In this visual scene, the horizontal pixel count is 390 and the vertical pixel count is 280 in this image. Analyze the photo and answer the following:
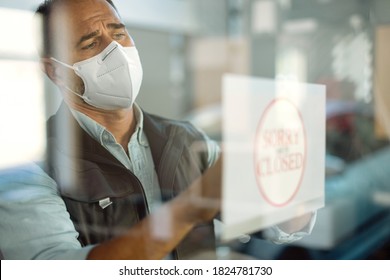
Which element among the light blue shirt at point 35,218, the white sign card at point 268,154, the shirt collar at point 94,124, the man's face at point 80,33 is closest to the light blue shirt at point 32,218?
the light blue shirt at point 35,218

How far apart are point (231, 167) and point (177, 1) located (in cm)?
55

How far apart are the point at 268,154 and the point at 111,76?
1.76ft

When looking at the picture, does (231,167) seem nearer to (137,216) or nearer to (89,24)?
(137,216)

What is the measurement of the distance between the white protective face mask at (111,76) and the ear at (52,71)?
0.05ft

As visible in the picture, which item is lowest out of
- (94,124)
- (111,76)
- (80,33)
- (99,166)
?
(99,166)

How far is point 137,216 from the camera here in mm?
1187

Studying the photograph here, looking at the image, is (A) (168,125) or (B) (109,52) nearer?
(B) (109,52)

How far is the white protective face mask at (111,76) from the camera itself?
1.13 m

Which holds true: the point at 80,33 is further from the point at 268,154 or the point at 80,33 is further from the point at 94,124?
the point at 268,154

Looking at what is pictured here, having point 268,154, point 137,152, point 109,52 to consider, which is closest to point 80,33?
point 109,52

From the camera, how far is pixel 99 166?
1.17 metres

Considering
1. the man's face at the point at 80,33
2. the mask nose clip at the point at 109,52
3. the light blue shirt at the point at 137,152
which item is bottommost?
the light blue shirt at the point at 137,152

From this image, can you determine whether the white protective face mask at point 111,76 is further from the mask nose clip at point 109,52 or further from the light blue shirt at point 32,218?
the light blue shirt at point 32,218
